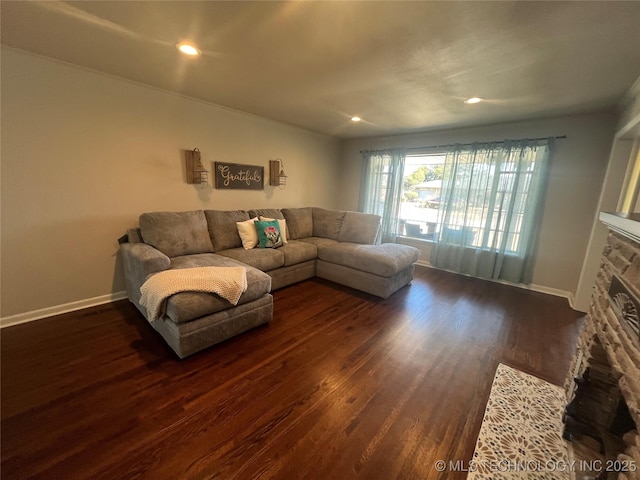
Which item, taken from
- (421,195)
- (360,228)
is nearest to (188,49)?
(360,228)

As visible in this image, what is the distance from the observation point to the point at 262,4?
1400 mm

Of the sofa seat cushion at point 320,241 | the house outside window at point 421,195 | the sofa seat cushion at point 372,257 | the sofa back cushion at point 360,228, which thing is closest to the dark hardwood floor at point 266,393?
the sofa seat cushion at point 372,257

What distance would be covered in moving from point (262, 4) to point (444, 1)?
997 millimetres

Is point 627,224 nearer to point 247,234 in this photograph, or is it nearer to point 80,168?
point 247,234

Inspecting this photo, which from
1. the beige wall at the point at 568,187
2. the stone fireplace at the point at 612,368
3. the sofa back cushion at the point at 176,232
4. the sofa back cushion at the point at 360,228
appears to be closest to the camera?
the stone fireplace at the point at 612,368

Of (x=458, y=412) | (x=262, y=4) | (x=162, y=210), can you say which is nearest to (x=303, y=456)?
(x=458, y=412)

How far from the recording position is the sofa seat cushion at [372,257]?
117 inches

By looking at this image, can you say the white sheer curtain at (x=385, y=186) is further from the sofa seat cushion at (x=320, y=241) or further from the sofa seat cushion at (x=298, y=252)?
the sofa seat cushion at (x=298, y=252)

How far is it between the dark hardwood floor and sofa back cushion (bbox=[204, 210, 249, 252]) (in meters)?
1.13

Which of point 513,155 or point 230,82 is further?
Answer: point 513,155

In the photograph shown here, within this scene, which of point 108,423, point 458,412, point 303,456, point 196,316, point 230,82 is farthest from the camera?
point 230,82

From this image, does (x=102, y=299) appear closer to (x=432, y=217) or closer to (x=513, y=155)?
(x=432, y=217)

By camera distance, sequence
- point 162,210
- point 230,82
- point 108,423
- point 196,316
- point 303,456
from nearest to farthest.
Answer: point 303,456
point 108,423
point 196,316
point 230,82
point 162,210

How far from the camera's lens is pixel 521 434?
143cm
